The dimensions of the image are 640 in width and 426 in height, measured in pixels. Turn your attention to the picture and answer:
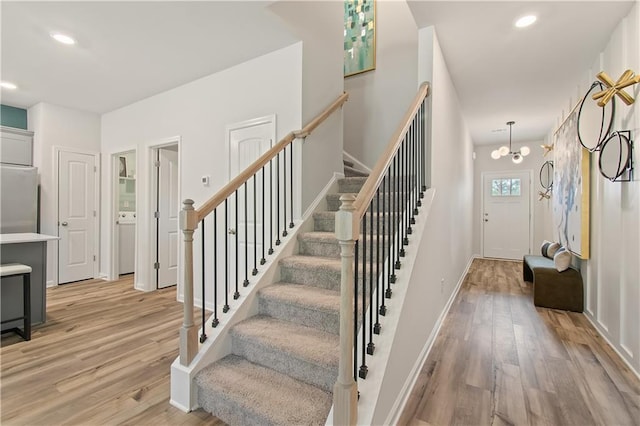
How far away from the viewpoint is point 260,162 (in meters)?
2.46

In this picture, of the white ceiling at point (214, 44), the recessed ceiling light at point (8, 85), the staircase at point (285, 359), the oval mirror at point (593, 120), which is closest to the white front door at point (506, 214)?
the white ceiling at point (214, 44)

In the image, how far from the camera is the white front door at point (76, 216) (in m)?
4.65

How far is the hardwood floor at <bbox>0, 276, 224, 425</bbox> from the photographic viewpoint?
5.83ft

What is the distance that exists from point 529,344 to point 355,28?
184 inches

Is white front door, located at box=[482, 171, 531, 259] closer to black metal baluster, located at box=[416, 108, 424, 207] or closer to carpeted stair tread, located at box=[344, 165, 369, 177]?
carpeted stair tread, located at box=[344, 165, 369, 177]

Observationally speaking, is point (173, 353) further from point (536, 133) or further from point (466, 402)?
point (536, 133)

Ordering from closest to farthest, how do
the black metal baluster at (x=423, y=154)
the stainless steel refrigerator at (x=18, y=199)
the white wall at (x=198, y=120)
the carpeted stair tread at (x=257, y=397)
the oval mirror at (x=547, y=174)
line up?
the carpeted stair tread at (x=257, y=397) → the black metal baluster at (x=423, y=154) → the white wall at (x=198, y=120) → the stainless steel refrigerator at (x=18, y=199) → the oval mirror at (x=547, y=174)

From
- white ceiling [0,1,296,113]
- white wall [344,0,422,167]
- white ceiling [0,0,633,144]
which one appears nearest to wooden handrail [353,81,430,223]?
white ceiling [0,0,633,144]

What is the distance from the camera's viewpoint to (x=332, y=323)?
199cm

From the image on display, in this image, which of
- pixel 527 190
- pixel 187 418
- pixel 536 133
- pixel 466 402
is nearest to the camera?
pixel 187 418

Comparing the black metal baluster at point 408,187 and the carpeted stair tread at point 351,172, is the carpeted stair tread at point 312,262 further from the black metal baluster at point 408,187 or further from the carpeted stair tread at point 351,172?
the carpeted stair tread at point 351,172

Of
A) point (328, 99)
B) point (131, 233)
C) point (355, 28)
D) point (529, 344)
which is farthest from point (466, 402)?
point (131, 233)

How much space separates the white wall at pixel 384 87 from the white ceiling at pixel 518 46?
76 centimetres

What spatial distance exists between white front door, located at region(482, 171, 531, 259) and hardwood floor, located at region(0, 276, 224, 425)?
22.5ft
